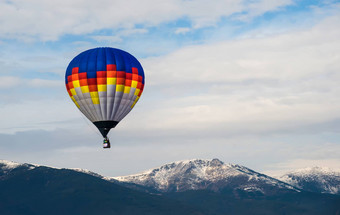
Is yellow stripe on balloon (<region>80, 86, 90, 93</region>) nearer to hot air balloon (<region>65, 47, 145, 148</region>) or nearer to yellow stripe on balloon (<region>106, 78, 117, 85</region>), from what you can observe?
hot air balloon (<region>65, 47, 145, 148</region>)

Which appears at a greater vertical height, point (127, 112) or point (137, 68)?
point (137, 68)

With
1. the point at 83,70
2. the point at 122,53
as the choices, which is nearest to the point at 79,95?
the point at 83,70

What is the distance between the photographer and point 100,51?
172000mm

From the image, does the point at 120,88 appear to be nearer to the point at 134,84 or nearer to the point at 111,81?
the point at 111,81

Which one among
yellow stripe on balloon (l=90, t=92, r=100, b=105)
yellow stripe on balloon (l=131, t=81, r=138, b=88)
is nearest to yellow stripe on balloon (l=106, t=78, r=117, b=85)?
yellow stripe on balloon (l=90, t=92, r=100, b=105)

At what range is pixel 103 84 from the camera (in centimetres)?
16675

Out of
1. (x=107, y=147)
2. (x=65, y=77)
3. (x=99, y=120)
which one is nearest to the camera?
(x=107, y=147)

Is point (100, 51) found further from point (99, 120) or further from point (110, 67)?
point (99, 120)

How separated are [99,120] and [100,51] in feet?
72.2

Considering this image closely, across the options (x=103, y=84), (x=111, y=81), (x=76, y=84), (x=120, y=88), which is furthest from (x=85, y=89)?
(x=120, y=88)

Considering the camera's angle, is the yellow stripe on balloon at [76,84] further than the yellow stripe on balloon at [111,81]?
Yes

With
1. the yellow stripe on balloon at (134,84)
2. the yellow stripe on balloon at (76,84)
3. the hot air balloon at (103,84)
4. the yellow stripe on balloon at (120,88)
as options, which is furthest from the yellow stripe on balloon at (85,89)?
the yellow stripe on balloon at (134,84)

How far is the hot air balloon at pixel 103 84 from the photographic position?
166125 mm

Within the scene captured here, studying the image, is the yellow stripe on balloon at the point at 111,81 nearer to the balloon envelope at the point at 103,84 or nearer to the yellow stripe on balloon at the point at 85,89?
the balloon envelope at the point at 103,84
